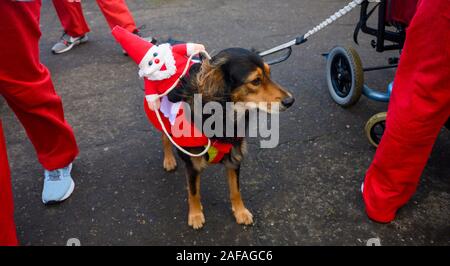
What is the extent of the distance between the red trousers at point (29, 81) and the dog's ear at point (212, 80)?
100 cm

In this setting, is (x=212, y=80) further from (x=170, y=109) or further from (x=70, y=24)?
(x=70, y=24)

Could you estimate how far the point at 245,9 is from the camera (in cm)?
560

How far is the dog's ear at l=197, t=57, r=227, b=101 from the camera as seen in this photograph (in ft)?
6.03

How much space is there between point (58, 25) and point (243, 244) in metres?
4.81

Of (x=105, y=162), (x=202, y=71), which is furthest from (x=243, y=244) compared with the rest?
(x=105, y=162)

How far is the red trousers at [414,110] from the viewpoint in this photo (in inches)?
64.9

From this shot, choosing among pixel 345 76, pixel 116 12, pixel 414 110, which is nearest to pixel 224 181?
pixel 414 110

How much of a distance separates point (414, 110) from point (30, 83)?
81.3 inches

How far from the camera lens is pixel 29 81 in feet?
6.88

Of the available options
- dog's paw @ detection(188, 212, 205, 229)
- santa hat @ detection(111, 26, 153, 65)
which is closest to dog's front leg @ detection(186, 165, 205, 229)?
dog's paw @ detection(188, 212, 205, 229)

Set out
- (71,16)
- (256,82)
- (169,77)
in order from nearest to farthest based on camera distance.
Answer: (256,82) < (169,77) < (71,16)

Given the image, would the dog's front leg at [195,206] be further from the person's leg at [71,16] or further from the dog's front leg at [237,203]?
the person's leg at [71,16]

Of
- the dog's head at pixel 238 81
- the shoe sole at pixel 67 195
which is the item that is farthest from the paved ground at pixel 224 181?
the dog's head at pixel 238 81

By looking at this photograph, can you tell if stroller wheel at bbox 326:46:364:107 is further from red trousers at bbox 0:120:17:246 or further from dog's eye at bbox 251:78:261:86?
red trousers at bbox 0:120:17:246
